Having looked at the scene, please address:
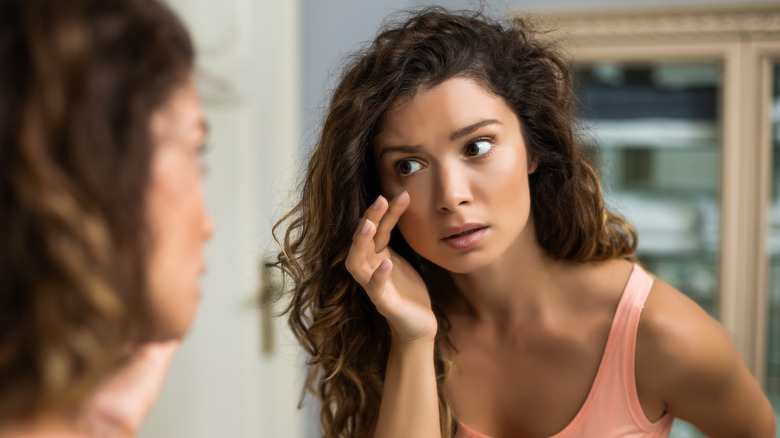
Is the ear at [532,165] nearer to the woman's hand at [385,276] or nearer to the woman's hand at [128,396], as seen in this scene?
the woman's hand at [385,276]

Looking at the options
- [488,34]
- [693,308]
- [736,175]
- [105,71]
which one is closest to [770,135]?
[736,175]

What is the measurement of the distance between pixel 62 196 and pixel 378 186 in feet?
2.32

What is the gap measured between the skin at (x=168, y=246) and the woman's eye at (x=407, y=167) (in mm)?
438

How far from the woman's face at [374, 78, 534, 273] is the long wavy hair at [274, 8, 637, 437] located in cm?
3

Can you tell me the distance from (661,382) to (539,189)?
0.37m

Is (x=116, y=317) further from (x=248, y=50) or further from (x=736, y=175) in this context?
(x=736, y=175)

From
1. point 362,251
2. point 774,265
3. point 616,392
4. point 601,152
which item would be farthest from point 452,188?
point 774,265

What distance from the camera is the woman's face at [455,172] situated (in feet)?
3.35

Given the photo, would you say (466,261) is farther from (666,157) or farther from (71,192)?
(666,157)

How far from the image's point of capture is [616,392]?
114 cm

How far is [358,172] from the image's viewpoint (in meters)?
1.12

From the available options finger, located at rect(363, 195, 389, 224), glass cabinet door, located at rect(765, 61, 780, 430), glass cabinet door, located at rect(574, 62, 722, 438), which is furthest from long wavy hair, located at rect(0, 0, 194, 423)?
glass cabinet door, located at rect(765, 61, 780, 430)

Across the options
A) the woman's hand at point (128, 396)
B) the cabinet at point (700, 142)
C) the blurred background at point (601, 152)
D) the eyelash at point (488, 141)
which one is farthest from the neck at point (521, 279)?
the cabinet at point (700, 142)

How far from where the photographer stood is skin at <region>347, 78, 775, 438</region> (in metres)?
1.04
